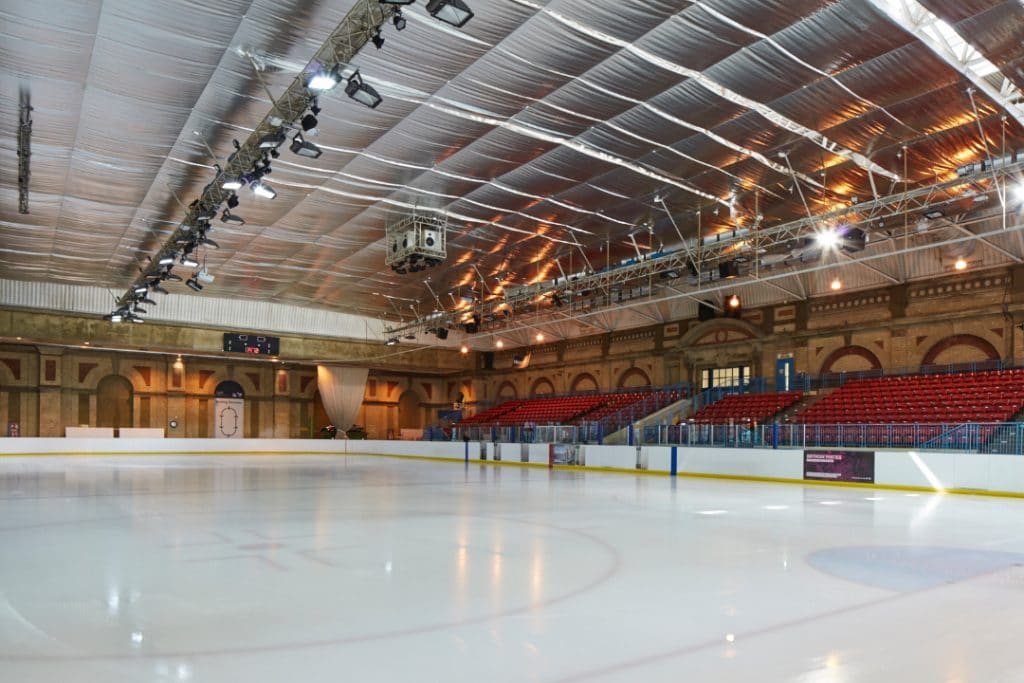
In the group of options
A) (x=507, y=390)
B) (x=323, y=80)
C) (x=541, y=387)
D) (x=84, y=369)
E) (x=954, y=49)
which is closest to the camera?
(x=323, y=80)

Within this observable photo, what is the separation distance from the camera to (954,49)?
494 inches

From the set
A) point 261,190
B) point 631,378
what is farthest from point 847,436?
point 261,190

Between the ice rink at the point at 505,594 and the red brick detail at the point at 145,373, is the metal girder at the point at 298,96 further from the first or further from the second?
the red brick detail at the point at 145,373

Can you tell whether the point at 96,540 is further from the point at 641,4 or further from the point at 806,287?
the point at 806,287

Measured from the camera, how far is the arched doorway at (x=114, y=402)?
37781mm

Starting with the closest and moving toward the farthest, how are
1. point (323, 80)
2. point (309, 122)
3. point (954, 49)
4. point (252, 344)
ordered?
point (323, 80), point (954, 49), point (309, 122), point (252, 344)

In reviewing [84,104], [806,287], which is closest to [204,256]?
[84,104]

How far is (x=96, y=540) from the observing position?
29.5 ft

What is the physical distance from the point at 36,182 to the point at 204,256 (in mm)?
7910

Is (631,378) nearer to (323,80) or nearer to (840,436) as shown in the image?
(840,436)

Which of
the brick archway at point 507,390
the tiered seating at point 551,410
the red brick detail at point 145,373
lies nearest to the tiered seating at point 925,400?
the tiered seating at point 551,410

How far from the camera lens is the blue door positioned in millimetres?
28094

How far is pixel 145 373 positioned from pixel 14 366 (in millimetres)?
5655

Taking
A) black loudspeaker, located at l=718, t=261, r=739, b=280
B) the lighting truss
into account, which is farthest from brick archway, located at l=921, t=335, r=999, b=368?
black loudspeaker, located at l=718, t=261, r=739, b=280
